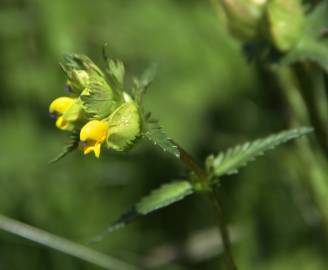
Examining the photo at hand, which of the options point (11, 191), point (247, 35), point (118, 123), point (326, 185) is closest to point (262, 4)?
point (247, 35)

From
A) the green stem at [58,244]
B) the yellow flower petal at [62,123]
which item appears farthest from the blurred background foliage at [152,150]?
the yellow flower petal at [62,123]

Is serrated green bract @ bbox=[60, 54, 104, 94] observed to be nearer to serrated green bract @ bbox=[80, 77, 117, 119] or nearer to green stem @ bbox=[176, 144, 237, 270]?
serrated green bract @ bbox=[80, 77, 117, 119]

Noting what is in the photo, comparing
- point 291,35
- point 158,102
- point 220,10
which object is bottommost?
point 291,35

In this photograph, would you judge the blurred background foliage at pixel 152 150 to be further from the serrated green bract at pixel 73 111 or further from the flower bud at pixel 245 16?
the serrated green bract at pixel 73 111

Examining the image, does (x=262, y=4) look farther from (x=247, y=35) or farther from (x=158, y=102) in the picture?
(x=158, y=102)

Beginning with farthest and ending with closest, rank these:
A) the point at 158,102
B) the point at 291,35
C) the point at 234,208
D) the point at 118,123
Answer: the point at 158,102, the point at 234,208, the point at 291,35, the point at 118,123

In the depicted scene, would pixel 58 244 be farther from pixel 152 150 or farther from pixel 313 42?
pixel 313 42
